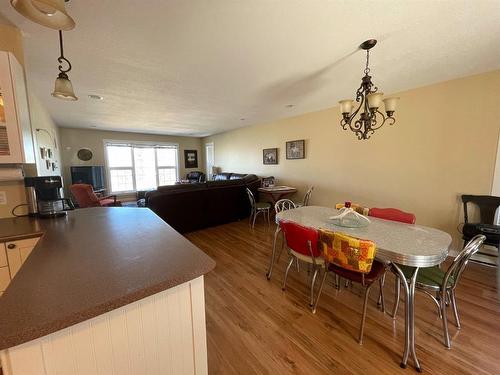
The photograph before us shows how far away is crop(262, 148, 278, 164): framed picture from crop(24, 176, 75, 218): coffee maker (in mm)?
4304

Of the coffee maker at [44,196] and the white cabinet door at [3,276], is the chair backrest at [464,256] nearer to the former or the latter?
the white cabinet door at [3,276]

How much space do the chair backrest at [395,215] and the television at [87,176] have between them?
674cm

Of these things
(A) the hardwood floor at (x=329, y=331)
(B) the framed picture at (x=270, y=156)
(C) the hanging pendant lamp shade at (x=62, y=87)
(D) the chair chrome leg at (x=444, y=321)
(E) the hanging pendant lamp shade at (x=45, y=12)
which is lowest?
(A) the hardwood floor at (x=329, y=331)

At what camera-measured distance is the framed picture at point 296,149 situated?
468 centimetres

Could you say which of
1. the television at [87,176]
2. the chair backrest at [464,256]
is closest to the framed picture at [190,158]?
the television at [87,176]

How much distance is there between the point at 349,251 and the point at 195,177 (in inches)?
272

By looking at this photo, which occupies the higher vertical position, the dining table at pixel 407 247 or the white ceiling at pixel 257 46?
the white ceiling at pixel 257 46

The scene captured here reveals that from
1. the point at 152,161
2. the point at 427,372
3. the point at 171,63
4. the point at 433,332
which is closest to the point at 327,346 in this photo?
the point at 427,372

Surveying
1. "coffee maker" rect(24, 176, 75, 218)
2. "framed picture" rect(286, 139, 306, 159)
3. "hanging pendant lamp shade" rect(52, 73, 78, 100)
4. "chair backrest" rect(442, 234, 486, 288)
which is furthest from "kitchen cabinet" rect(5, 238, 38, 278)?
"framed picture" rect(286, 139, 306, 159)

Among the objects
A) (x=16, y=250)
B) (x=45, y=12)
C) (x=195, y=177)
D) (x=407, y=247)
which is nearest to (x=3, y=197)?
(x=16, y=250)

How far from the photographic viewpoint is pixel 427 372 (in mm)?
1354

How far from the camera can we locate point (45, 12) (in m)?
0.97

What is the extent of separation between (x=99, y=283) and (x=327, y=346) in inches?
62.6

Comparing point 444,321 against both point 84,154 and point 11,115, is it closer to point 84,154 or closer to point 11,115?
point 11,115
